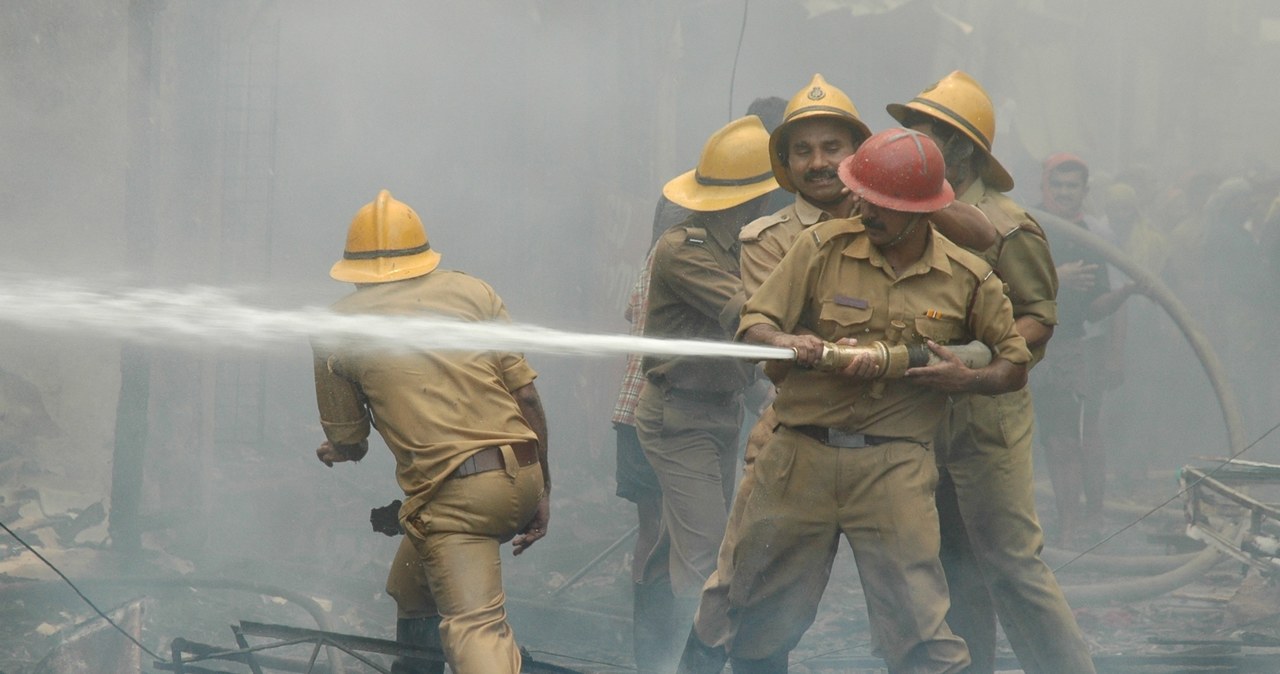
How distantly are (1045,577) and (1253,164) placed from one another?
28.9 ft

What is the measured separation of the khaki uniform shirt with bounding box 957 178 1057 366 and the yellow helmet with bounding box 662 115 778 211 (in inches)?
42.8

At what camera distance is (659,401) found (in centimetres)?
566

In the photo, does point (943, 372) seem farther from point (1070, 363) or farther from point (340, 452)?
point (1070, 363)

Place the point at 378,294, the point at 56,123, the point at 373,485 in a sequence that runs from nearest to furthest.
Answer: the point at 378,294 < the point at 56,123 < the point at 373,485

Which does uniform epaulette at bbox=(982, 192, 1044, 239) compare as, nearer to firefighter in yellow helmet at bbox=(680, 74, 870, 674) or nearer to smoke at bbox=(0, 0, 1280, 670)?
firefighter in yellow helmet at bbox=(680, 74, 870, 674)

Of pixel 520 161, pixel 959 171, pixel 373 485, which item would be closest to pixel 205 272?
pixel 373 485

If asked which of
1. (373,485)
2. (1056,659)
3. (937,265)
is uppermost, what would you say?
(937,265)

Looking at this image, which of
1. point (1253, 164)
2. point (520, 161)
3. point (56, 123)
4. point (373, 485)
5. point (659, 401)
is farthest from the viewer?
point (1253, 164)

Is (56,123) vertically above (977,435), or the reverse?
(56,123)

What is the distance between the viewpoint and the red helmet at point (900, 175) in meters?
3.96

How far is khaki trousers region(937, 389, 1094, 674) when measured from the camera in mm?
4672

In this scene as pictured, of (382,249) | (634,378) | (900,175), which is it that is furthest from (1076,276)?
(382,249)

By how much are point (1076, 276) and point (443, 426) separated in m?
5.39

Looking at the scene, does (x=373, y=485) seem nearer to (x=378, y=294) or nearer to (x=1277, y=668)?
(x=378, y=294)
